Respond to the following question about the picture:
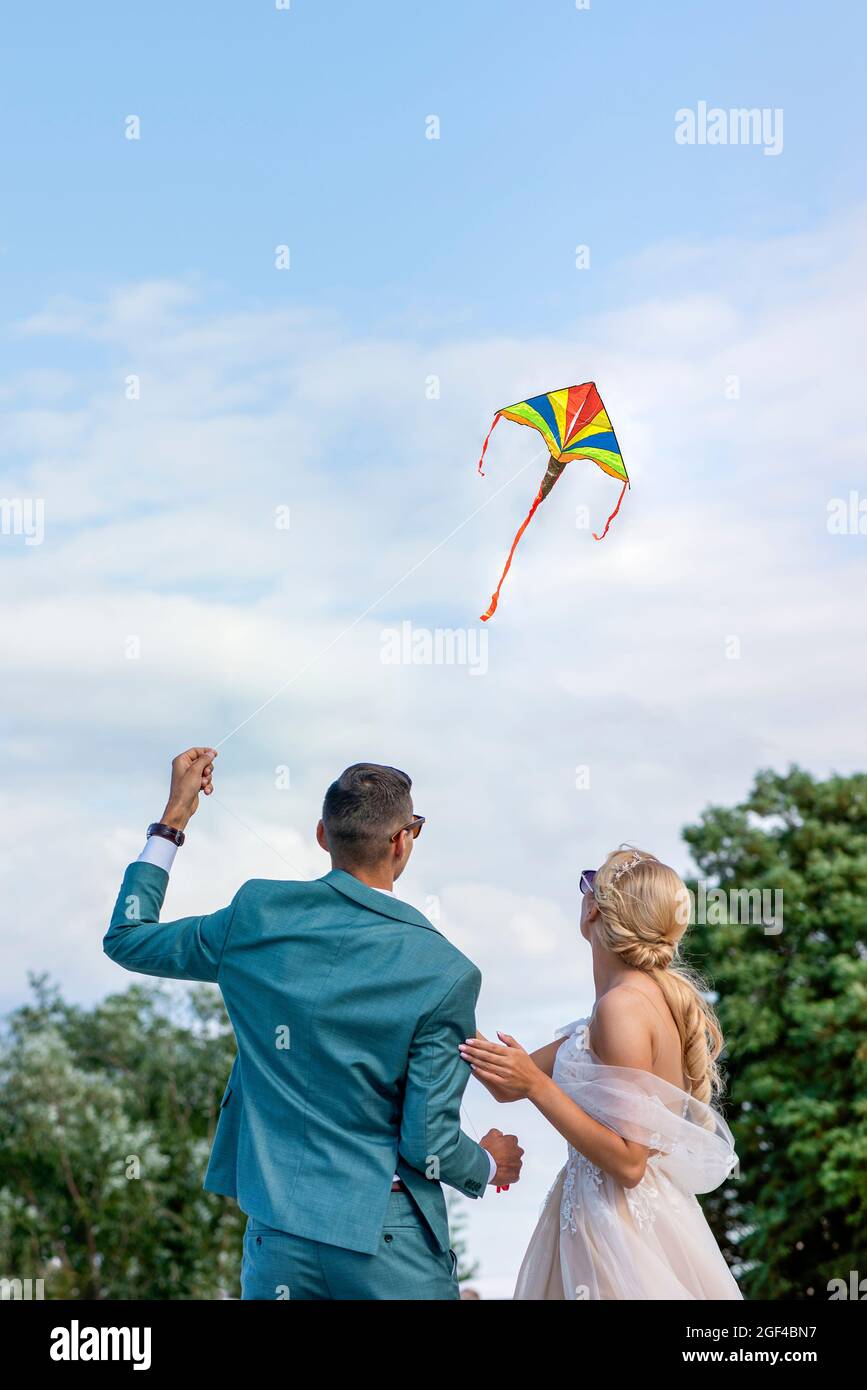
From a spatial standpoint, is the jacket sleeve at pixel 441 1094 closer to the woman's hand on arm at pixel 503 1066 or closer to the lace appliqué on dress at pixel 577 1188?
the woman's hand on arm at pixel 503 1066

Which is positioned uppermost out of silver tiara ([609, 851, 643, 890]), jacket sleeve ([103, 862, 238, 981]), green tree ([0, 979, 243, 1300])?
silver tiara ([609, 851, 643, 890])

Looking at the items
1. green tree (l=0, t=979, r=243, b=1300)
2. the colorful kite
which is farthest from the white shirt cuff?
green tree (l=0, t=979, r=243, b=1300)

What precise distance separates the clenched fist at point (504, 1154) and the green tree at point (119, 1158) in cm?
1715

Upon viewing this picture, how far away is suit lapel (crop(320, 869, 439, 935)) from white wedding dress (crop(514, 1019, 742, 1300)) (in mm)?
872

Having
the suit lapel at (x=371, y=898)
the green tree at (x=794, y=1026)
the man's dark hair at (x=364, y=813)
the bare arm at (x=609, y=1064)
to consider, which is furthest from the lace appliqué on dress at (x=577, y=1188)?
the green tree at (x=794, y=1026)

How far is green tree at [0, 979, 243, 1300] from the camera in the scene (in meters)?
20.6

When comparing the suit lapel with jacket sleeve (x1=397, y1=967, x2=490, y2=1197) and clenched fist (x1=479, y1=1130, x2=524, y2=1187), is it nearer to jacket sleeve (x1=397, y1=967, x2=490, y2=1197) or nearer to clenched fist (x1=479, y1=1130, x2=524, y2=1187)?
jacket sleeve (x1=397, y1=967, x2=490, y2=1197)

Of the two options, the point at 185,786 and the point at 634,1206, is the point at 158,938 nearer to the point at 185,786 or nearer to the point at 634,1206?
the point at 185,786

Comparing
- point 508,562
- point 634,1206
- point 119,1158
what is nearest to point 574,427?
point 508,562

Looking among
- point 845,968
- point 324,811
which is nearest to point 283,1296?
point 324,811

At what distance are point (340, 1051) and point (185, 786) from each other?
1.01m

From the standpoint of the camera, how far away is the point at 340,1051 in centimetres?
342

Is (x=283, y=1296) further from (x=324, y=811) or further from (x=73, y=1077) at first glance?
(x=73, y=1077)

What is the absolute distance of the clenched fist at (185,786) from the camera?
13.4 ft
